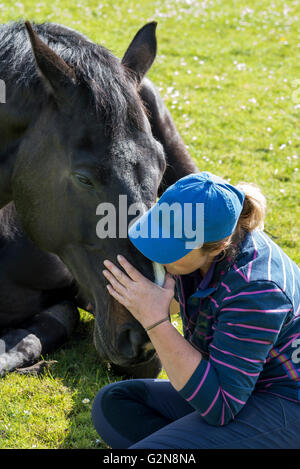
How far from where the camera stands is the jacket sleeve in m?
2.83

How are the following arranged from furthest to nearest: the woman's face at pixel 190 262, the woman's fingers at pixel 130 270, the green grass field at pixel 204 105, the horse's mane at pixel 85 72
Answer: the green grass field at pixel 204 105 < the horse's mane at pixel 85 72 < the woman's fingers at pixel 130 270 < the woman's face at pixel 190 262

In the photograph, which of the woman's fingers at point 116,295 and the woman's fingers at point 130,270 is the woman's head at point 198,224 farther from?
the woman's fingers at point 116,295

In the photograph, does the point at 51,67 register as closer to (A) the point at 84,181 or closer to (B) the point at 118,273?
(A) the point at 84,181

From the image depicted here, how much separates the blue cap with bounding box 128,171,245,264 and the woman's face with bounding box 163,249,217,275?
64 millimetres

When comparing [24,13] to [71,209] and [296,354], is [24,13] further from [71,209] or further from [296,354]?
[296,354]

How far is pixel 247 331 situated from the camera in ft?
9.30

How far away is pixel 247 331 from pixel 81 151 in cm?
128

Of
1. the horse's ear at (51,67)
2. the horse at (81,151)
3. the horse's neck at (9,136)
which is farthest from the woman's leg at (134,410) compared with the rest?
the horse's ear at (51,67)

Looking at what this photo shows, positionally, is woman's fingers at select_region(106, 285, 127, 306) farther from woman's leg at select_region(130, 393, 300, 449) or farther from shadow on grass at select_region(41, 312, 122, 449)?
shadow on grass at select_region(41, 312, 122, 449)

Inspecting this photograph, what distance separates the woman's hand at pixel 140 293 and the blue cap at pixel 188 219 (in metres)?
0.16

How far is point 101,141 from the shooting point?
3.25m

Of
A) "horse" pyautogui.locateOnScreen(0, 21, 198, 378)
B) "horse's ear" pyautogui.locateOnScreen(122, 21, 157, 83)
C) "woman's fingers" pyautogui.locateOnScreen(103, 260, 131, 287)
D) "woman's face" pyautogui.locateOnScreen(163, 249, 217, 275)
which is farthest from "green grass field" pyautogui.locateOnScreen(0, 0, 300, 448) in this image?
"woman's face" pyautogui.locateOnScreen(163, 249, 217, 275)

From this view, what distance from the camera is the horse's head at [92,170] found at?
3184 mm
